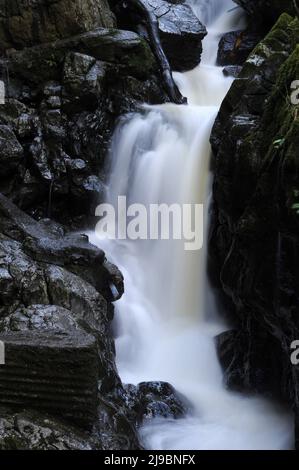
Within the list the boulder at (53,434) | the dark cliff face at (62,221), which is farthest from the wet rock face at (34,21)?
the boulder at (53,434)

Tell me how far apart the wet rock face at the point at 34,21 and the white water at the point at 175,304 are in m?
2.63

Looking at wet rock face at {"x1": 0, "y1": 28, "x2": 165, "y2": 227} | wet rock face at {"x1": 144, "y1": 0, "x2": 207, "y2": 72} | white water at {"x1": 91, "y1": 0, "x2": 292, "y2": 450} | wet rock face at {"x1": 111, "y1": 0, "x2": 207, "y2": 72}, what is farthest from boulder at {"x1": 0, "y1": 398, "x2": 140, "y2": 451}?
wet rock face at {"x1": 144, "y1": 0, "x2": 207, "y2": 72}

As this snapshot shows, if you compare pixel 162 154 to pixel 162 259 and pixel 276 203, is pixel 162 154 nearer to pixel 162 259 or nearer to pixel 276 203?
pixel 162 259

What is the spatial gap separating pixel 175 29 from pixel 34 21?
3.79 meters

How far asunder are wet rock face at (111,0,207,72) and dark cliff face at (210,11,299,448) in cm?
568

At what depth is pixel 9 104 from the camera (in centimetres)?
1004

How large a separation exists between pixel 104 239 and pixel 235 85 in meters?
3.57

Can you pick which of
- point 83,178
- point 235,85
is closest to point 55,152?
point 83,178

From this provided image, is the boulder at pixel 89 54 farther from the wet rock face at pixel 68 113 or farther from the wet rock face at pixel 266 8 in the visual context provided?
the wet rock face at pixel 266 8

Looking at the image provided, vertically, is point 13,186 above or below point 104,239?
above

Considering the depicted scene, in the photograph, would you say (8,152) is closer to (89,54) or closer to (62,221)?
(62,221)

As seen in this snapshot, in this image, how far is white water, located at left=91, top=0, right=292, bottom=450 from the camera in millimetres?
5852
